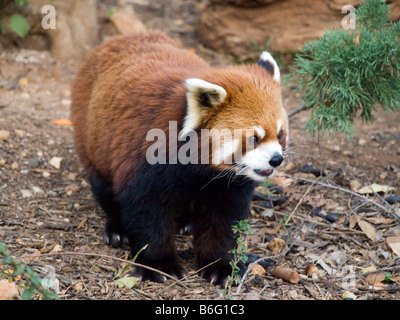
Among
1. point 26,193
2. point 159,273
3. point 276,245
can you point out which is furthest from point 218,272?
point 26,193

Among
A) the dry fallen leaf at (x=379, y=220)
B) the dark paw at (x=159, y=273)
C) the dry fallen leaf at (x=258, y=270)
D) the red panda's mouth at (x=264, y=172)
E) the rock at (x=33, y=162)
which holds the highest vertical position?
the red panda's mouth at (x=264, y=172)

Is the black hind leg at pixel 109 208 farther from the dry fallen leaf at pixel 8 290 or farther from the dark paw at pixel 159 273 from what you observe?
the dry fallen leaf at pixel 8 290

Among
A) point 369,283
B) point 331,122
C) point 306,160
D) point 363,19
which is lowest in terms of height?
point 369,283

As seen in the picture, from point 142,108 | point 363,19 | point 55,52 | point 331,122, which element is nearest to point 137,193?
point 142,108

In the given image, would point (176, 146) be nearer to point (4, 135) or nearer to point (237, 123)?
point (237, 123)

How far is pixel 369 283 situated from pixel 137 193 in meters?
1.93

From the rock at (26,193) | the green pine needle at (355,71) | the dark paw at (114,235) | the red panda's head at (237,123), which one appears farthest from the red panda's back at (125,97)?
the green pine needle at (355,71)

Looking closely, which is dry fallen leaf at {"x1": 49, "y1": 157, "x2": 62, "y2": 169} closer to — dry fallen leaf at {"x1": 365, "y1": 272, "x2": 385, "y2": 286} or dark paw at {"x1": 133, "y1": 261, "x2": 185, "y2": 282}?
dark paw at {"x1": 133, "y1": 261, "x2": 185, "y2": 282}

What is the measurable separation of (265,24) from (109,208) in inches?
166

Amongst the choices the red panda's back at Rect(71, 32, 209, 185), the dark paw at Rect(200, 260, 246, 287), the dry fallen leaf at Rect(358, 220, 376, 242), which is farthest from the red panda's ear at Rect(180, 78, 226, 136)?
the dry fallen leaf at Rect(358, 220, 376, 242)

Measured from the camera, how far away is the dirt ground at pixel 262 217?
3.87 metres

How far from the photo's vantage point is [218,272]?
4094mm

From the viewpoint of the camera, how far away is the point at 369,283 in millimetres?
3932
